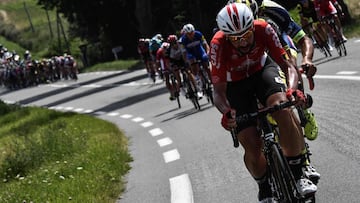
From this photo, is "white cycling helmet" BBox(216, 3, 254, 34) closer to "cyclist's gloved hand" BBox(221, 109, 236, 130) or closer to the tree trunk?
"cyclist's gloved hand" BBox(221, 109, 236, 130)

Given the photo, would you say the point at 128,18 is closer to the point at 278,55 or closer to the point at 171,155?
the point at 171,155

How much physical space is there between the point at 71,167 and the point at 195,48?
6545 millimetres

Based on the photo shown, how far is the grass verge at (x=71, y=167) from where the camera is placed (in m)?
9.40

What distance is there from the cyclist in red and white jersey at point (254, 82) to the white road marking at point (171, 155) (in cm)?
479

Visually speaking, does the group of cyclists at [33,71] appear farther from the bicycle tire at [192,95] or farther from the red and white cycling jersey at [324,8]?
the bicycle tire at [192,95]

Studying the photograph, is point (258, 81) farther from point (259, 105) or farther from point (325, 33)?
point (325, 33)

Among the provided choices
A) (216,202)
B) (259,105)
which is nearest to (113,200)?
(216,202)

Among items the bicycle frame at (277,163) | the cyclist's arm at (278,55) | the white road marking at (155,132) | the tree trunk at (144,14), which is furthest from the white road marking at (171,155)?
the tree trunk at (144,14)

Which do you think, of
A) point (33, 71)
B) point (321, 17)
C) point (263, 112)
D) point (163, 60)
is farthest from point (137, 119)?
point (33, 71)

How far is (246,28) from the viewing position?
6.07 metres

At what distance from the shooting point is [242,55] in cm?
655

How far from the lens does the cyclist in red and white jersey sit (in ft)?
20.1

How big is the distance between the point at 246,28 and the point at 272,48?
0.55 metres

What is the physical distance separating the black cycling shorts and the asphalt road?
3.72 feet
